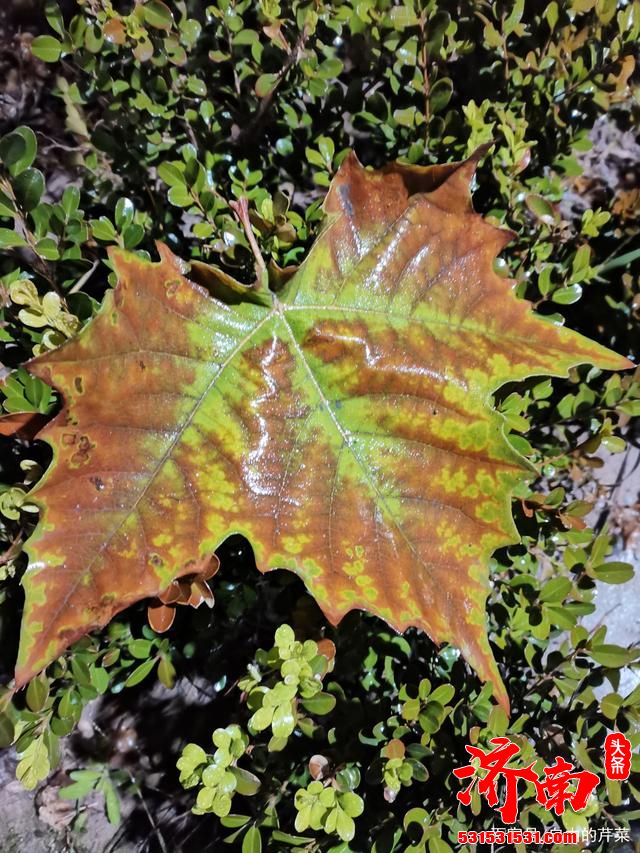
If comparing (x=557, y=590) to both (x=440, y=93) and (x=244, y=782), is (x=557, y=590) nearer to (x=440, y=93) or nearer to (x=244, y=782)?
(x=244, y=782)

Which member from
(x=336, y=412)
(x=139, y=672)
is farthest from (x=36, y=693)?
(x=336, y=412)

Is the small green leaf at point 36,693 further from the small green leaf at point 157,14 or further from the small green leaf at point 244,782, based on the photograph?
the small green leaf at point 157,14

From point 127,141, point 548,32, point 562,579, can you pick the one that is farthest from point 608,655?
point 127,141

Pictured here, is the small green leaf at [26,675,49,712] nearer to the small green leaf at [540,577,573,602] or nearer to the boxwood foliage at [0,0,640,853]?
the boxwood foliage at [0,0,640,853]

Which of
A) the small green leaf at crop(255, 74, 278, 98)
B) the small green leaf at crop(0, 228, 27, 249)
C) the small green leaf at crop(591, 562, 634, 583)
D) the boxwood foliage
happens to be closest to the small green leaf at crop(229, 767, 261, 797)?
the boxwood foliage

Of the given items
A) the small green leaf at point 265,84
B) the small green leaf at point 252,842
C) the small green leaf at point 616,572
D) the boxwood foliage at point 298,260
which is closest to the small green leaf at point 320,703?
the boxwood foliage at point 298,260
